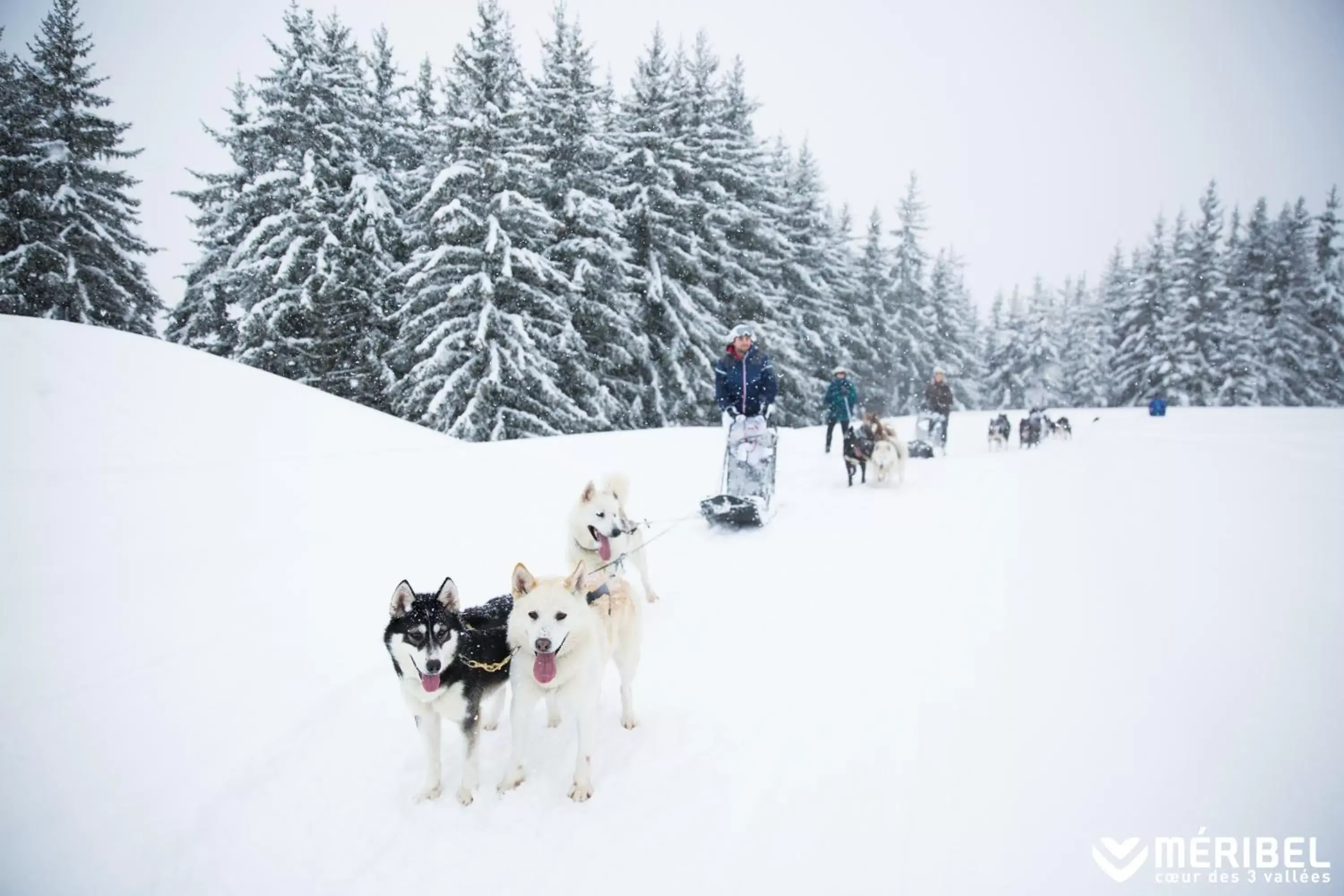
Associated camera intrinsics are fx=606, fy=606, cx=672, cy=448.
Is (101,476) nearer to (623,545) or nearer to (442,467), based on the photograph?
(442,467)

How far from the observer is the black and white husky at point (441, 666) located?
2635 millimetres

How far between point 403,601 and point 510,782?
103cm

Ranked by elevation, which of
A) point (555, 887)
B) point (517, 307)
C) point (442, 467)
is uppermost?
point (517, 307)

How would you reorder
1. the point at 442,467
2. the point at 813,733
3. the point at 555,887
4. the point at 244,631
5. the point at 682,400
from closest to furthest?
the point at 555,887 < the point at 813,733 < the point at 244,631 < the point at 442,467 < the point at 682,400

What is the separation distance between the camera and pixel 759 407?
743cm

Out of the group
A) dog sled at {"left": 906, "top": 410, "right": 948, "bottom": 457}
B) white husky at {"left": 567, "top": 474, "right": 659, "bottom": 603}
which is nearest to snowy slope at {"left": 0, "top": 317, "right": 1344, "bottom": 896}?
white husky at {"left": 567, "top": 474, "right": 659, "bottom": 603}

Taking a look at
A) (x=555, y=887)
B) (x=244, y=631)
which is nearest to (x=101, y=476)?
(x=244, y=631)

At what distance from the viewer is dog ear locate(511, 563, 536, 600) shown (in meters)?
2.86

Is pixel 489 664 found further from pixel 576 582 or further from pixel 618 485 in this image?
pixel 618 485

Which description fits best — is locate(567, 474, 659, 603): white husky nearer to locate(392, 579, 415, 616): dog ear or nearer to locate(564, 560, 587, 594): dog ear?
locate(564, 560, 587, 594): dog ear

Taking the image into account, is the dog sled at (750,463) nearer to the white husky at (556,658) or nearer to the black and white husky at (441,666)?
the white husky at (556,658)

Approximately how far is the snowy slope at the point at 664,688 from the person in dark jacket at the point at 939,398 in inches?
258

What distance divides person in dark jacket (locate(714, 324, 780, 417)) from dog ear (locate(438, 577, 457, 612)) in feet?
16.5

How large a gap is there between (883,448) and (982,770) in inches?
271
